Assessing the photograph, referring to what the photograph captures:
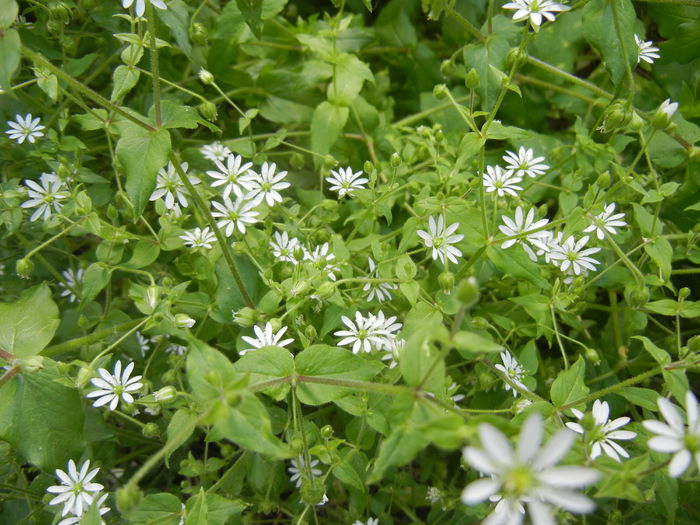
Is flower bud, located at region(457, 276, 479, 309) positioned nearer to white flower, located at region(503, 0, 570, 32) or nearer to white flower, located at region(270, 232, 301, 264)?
white flower, located at region(270, 232, 301, 264)

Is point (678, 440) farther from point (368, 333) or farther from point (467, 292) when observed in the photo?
point (368, 333)

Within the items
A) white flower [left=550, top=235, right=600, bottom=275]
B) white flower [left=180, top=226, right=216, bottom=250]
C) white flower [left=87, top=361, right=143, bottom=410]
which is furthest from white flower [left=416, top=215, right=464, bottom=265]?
white flower [left=87, top=361, right=143, bottom=410]

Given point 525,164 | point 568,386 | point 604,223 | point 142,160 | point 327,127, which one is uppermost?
point 142,160

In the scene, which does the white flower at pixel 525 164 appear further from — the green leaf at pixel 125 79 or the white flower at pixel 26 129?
the white flower at pixel 26 129

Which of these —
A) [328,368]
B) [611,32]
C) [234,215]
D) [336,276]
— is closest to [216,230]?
[234,215]

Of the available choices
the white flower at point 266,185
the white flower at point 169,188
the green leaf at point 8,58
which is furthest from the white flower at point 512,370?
the green leaf at point 8,58

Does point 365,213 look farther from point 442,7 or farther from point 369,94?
point 369,94
